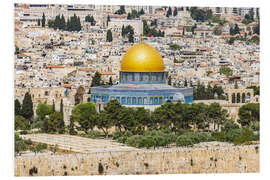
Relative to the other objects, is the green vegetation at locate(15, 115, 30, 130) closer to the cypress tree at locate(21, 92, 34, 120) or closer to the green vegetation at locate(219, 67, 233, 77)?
the cypress tree at locate(21, 92, 34, 120)

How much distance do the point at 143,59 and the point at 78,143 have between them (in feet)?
23.4

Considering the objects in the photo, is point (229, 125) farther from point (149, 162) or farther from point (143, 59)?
point (149, 162)

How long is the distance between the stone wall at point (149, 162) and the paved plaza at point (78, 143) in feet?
1.72

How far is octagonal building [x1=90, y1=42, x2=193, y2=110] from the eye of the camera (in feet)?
134

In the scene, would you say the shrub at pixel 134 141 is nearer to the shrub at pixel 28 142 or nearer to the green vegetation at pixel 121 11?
the shrub at pixel 28 142

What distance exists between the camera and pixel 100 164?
3334cm

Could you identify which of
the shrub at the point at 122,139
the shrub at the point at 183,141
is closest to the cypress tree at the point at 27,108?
the shrub at the point at 122,139

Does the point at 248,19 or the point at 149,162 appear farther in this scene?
the point at 248,19

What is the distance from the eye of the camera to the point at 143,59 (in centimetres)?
4172

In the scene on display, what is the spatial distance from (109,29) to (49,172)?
10151 millimetres

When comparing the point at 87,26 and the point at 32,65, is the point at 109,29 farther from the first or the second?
the point at 32,65

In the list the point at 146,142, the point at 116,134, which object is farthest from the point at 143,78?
the point at 146,142

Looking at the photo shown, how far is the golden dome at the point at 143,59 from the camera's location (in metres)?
41.7
